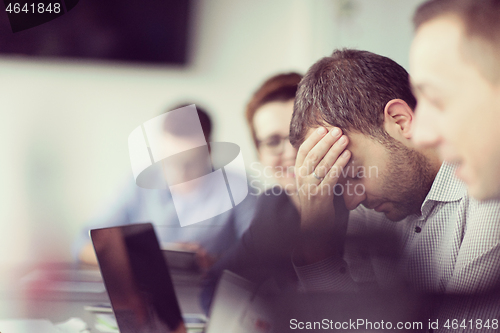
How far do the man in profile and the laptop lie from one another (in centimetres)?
67

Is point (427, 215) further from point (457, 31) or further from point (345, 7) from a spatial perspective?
point (345, 7)

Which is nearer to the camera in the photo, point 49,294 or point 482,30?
point 482,30

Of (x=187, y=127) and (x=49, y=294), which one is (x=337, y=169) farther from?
(x=49, y=294)

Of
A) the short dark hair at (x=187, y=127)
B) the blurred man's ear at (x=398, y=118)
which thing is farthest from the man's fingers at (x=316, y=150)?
the short dark hair at (x=187, y=127)

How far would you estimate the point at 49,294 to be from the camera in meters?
0.92

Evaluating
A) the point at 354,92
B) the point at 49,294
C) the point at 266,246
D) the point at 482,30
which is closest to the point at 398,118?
the point at 354,92

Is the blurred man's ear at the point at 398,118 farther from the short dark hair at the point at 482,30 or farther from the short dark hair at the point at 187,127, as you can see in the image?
the short dark hair at the point at 187,127

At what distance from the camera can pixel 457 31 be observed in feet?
2.45

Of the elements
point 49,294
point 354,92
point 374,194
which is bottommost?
point 49,294

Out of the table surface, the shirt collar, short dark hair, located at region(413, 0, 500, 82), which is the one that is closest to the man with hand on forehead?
the shirt collar

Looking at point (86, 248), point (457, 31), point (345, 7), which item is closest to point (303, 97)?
point (345, 7)

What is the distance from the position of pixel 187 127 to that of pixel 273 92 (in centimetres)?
23

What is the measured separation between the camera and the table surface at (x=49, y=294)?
0.90 m

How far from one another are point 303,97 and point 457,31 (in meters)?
A: 0.35
